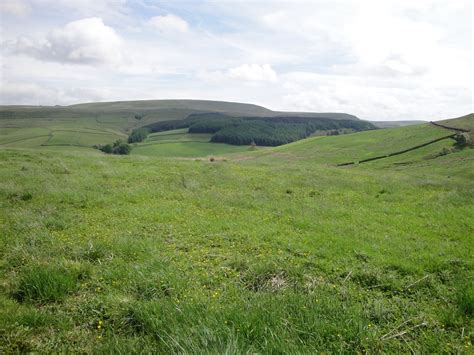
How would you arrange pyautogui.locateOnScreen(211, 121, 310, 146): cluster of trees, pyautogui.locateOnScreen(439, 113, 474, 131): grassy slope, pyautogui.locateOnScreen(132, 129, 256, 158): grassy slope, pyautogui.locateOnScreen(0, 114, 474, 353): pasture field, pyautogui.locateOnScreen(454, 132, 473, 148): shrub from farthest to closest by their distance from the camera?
pyautogui.locateOnScreen(211, 121, 310, 146): cluster of trees, pyautogui.locateOnScreen(132, 129, 256, 158): grassy slope, pyautogui.locateOnScreen(439, 113, 474, 131): grassy slope, pyautogui.locateOnScreen(454, 132, 473, 148): shrub, pyautogui.locateOnScreen(0, 114, 474, 353): pasture field

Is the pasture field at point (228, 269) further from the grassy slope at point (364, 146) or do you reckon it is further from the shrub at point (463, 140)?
the grassy slope at point (364, 146)

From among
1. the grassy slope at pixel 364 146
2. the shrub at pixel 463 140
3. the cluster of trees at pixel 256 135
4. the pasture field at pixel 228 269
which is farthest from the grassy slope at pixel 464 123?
the cluster of trees at pixel 256 135

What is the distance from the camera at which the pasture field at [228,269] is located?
457cm

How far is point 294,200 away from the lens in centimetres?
1540

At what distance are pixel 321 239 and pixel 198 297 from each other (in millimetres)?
5113

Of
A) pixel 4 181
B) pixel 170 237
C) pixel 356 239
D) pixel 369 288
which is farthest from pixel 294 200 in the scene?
pixel 4 181

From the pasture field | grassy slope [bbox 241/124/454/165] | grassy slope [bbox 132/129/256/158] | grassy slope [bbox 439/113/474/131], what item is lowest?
grassy slope [bbox 132/129/256/158]

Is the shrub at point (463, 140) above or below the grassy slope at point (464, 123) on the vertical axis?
below

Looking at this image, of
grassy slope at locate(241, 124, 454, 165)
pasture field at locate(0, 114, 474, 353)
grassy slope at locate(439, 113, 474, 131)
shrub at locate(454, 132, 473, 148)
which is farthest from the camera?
grassy slope at locate(439, 113, 474, 131)

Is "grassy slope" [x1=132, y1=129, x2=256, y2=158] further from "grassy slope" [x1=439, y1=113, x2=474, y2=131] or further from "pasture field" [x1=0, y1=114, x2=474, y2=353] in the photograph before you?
"pasture field" [x1=0, y1=114, x2=474, y2=353]

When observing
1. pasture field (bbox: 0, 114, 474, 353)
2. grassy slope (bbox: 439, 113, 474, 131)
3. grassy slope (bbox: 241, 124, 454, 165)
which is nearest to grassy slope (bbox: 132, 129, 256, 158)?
grassy slope (bbox: 241, 124, 454, 165)

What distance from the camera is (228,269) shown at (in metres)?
7.39

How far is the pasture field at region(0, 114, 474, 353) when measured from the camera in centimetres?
457

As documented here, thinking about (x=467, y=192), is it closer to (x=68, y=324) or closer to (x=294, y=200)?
(x=294, y=200)
